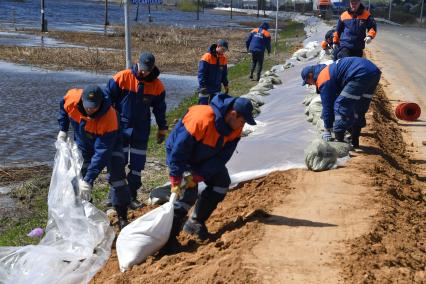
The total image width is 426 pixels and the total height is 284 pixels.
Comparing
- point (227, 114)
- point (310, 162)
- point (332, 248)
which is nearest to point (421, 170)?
point (310, 162)

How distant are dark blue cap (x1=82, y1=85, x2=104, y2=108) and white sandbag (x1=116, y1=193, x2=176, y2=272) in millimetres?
1256

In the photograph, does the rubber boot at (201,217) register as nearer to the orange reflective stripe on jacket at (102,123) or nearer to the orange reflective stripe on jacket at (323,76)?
the orange reflective stripe on jacket at (102,123)

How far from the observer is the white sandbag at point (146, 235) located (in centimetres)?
485

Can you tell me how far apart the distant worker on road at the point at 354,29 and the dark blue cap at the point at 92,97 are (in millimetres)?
5320

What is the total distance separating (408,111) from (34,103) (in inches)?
359

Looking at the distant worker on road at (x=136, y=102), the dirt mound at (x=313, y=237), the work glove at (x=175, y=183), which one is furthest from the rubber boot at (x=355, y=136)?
the work glove at (x=175, y=183)

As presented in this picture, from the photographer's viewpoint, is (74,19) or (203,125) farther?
(74,19)

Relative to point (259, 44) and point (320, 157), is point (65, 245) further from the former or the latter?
point (259, 44)

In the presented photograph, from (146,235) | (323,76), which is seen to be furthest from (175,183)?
(323,76)

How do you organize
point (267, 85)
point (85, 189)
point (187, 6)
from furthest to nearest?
point (187, 6) → point (267, 85) → point (85, 189)

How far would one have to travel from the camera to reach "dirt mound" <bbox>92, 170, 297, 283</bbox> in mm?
4332

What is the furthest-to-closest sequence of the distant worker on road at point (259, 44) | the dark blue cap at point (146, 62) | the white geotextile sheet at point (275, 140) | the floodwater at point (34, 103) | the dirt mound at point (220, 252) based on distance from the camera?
the distant worker on road at point (259, 44)
the floodwater at point (34, 103)
the white geotextile sheet at point (275, 140)
the dark blue cap at point (146, 62)
the dirt mound at point (220, 252)

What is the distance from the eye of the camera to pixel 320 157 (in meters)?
6.86

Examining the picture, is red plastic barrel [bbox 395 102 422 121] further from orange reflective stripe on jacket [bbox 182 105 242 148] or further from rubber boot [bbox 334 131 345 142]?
orange reflective stripe on jacket [bbox 182 105 242 148]
